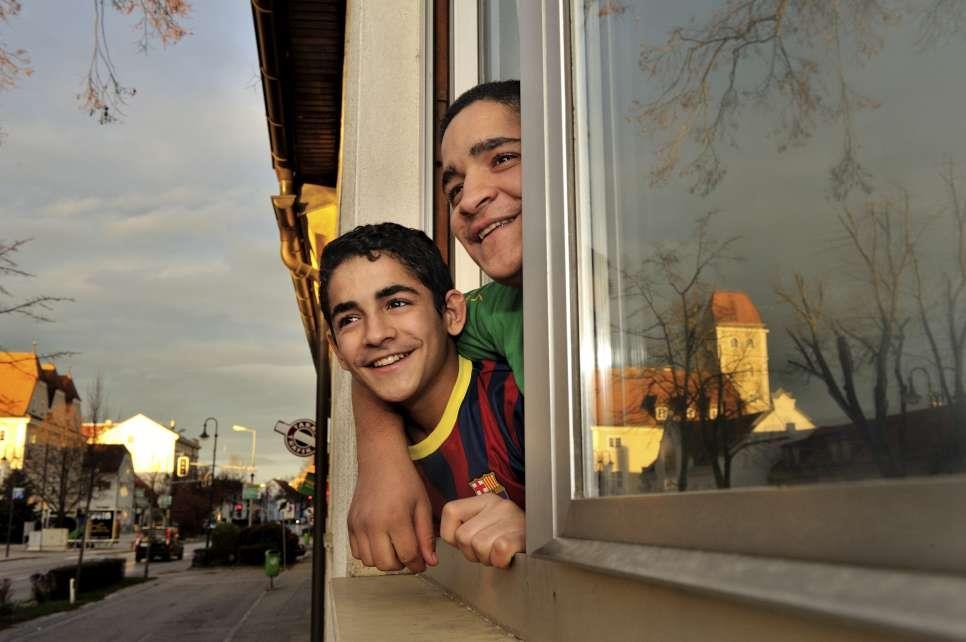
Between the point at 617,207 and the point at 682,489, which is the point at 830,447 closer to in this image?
the point at 682,489

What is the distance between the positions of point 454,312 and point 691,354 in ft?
3.21

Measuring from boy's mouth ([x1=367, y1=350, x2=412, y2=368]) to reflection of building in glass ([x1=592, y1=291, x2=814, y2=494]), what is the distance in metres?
0.69

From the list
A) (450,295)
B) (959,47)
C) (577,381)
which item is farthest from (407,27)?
(959,47)

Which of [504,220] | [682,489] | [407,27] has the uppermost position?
[407,27]

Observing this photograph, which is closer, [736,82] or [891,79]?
[891,79]

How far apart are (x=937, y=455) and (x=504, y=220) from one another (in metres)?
1.10

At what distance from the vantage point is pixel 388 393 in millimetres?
1582

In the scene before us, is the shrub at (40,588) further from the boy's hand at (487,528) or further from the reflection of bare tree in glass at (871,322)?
the reflection of bare tree in glass at (871,322)

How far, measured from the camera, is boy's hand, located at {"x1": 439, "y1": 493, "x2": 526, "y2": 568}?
1.23 metres

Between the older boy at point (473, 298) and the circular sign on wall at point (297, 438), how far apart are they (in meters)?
15.7

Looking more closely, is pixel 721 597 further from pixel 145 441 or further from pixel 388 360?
pixel 145 441

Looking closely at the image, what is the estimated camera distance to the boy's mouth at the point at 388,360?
158 centimetres

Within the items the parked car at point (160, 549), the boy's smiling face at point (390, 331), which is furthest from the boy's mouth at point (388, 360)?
the parked car at point (160, 549)

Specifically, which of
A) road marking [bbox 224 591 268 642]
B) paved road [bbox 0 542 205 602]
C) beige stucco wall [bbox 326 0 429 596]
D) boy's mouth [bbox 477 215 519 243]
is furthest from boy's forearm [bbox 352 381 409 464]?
paved road [bbox 0 542 205 602]
